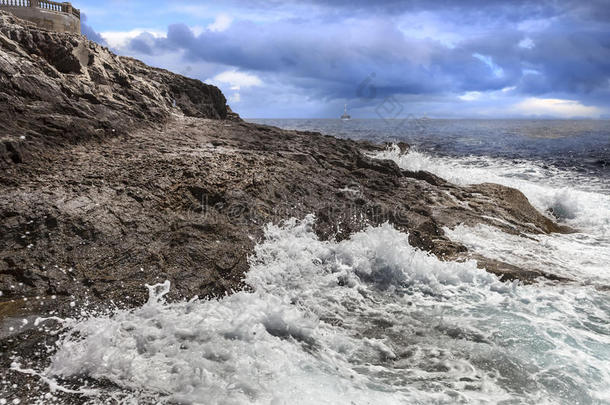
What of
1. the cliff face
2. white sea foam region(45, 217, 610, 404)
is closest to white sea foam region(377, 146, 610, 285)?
white sea foam region(45, 217, 610, 404)

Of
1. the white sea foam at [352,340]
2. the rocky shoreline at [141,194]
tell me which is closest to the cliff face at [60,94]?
the rocky shoreline at [141,194]

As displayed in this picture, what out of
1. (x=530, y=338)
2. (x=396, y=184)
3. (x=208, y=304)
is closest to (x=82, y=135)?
(x=208, y=304)

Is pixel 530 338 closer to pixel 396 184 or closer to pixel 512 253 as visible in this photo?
pixel 512 253

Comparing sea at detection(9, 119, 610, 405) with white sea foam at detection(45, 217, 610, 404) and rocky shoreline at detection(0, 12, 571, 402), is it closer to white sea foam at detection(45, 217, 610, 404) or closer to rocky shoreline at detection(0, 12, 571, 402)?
white sea foam at detection(45, 217, 610, 404)

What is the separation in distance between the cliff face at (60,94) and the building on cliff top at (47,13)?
17.1 ft

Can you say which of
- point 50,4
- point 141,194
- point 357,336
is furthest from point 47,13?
point 357,336

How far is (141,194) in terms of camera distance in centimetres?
462

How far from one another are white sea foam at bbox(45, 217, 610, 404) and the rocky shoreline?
33cm

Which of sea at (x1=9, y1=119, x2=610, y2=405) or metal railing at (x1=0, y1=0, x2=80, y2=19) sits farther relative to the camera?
metal railing at (x1=0, y1=0, x2=80, y2=19)

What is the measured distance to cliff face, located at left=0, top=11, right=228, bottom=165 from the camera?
5.05m

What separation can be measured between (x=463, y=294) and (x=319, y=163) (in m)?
3.58

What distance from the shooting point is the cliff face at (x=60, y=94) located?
5.05 meters

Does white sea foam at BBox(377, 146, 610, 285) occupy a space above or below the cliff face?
below

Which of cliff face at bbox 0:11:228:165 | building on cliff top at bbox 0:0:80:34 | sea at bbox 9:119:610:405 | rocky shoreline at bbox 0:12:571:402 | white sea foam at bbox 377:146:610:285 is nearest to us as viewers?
sea at bbox 9:119:610:405
